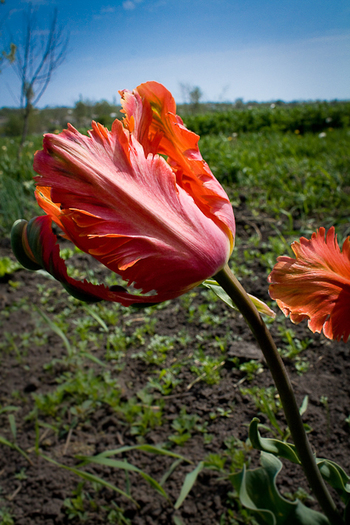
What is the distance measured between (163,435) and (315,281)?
1251 mm

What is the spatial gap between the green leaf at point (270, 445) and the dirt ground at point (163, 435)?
61cm

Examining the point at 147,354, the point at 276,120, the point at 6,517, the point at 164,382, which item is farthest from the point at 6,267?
the point at 276,120

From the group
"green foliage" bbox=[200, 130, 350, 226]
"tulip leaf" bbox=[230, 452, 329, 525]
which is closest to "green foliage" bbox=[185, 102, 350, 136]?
"green foliage" bbox=[200, 130, 350, 226]

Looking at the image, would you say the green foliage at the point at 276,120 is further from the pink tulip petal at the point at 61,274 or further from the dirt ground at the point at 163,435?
the pink tulip petal at the point at 61,274

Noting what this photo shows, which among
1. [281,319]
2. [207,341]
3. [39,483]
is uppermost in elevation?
[281,319]

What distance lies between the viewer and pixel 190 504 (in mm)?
1277

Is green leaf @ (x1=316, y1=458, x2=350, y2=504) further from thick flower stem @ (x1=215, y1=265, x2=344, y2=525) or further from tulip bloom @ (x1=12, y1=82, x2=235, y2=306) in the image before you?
tulip bloom @ (x1=12, y1=82, x2=235, y2=306)

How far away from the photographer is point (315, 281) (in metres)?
0.56

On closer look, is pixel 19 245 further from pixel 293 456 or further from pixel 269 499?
pixel 269 499

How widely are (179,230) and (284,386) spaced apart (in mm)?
287

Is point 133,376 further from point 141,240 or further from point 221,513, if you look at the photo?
point 141,240

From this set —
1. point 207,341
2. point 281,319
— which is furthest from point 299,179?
point 207,341

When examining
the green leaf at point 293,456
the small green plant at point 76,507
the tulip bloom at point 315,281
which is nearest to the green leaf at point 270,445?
the green leaf at point 293,456

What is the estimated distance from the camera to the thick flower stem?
51cm
